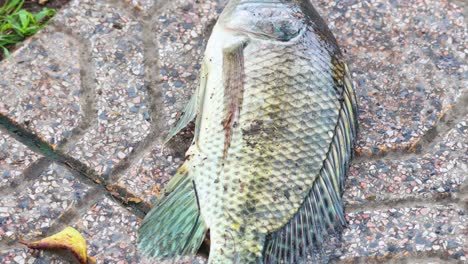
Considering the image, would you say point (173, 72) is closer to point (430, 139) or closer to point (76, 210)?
point (76, 210)

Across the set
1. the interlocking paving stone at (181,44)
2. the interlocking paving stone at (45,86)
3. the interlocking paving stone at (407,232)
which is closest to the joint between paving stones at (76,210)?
the interlocking paving stone at (45,86)

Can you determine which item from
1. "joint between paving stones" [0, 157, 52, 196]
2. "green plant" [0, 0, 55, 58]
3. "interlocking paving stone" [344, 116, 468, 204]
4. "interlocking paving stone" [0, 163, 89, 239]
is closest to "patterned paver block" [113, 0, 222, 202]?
"interlocking paving stone" [0, 163, 89, 239]

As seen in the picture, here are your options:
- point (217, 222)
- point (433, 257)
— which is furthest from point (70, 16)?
point (433, 257)

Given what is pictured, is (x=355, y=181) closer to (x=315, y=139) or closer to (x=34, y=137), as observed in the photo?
(x=315, y=139)

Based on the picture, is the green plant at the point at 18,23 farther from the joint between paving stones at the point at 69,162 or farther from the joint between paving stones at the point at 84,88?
the joint between paving stones at the point at 69,162

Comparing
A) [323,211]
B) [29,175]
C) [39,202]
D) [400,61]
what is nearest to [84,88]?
[29,175]

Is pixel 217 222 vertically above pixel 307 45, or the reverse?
pixel 307 45
